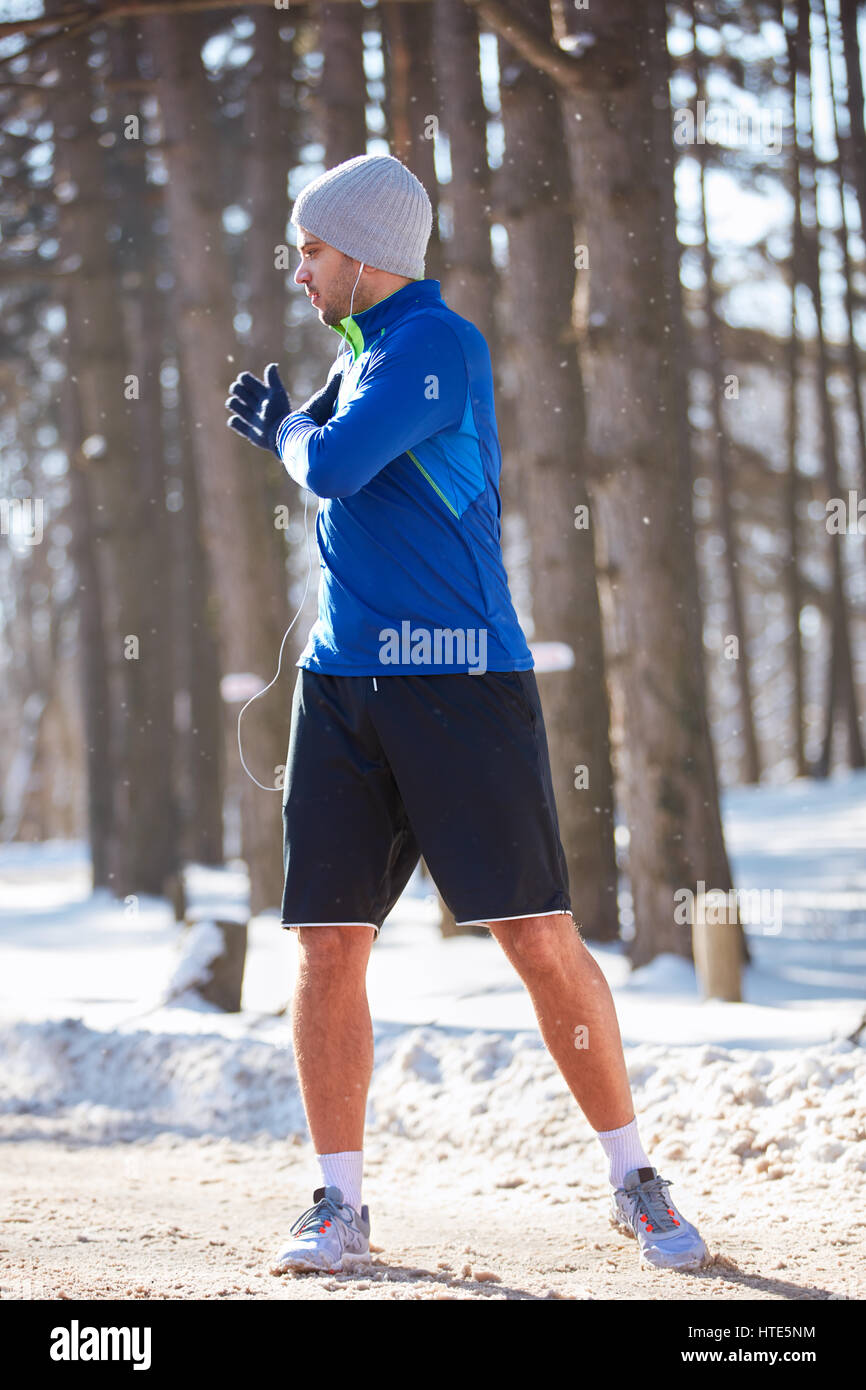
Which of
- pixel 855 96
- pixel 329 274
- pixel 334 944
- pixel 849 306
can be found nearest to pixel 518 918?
pixel 334 944

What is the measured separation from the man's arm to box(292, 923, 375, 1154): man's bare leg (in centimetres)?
93

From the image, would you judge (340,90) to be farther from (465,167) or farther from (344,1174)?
(344,1174)

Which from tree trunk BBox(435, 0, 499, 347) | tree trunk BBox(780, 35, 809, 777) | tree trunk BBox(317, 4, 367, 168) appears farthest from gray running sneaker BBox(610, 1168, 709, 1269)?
tree trunk BBox(780, 35, 809, 777)

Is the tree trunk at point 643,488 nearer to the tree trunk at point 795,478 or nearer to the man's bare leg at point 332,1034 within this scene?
the man's bare leg at point 332,1034

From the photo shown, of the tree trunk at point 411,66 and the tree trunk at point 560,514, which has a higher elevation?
the tree trunk at point 411,66

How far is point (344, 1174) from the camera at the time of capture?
10.7 feet

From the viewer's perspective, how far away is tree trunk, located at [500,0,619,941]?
25.2 feet

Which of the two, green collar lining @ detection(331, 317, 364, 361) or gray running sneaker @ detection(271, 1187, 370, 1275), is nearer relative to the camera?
gray running sneaker @ detection(271, 1187, 370, 1275)

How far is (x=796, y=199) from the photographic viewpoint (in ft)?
52.9

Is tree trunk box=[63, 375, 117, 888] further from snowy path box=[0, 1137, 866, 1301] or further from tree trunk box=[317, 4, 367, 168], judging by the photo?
snowy path box=[0, 1137, 866, 1301]

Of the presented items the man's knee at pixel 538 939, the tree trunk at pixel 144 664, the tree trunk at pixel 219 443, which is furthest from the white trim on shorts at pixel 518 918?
the tree trunk at pixel 144 664

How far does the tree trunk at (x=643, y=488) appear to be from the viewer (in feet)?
21.7

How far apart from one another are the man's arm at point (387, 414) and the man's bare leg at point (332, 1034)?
3.05ft

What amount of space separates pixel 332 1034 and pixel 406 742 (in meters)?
0.63
